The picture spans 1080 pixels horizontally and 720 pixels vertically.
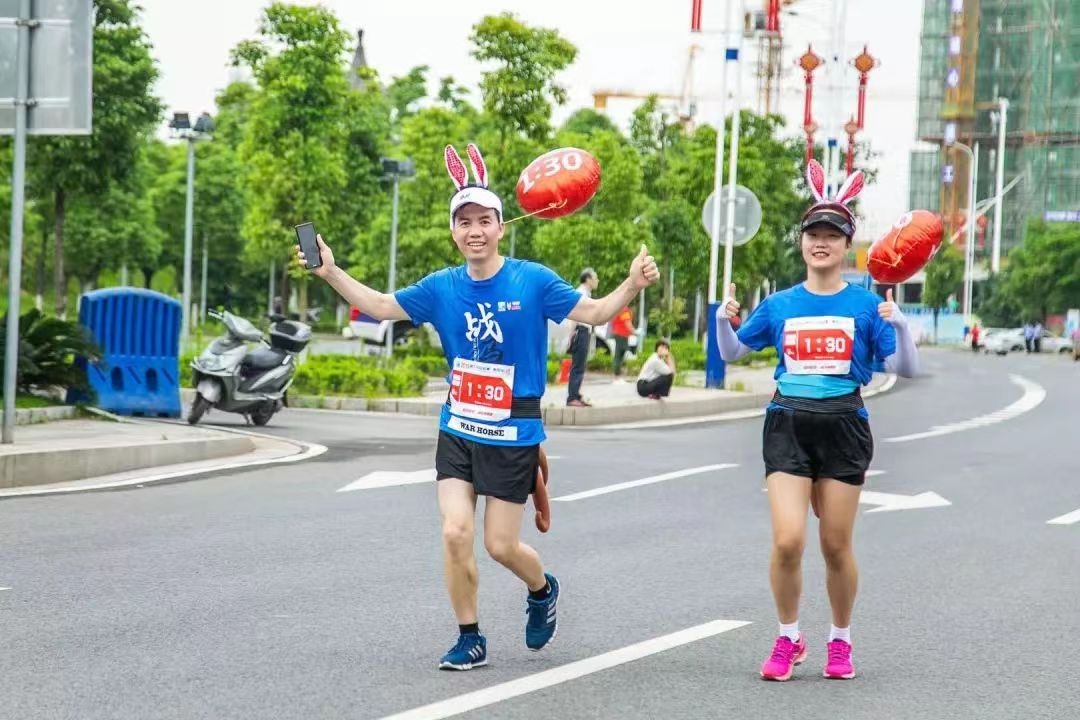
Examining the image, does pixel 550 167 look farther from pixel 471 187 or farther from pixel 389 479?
pixel 389 479

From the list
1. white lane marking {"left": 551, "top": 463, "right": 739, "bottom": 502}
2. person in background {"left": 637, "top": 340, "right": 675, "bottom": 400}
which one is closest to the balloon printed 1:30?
white lane marking {"left": 551, "top": 463, "right": 739, "bottom": 502}

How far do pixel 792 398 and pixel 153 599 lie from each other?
3.10m

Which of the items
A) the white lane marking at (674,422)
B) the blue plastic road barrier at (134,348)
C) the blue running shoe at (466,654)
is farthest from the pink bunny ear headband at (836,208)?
the white lane marking at (674,422)

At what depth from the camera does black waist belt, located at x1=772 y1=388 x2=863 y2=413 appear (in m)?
6.53

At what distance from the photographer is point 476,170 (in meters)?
6.88

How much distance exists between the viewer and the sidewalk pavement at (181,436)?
42.8 feet

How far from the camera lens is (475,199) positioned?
664cm

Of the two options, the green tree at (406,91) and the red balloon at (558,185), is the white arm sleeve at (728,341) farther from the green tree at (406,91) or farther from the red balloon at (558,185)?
the green tree at (406,91)

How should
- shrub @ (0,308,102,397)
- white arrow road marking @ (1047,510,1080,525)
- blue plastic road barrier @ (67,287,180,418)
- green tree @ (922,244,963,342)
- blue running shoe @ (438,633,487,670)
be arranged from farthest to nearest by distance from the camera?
green tree @ (922,244,963,342)
blue plastic road barrier @ (67,287,180,418)
shrub @ (0,308,102,397)
white arrow road marking @ (1047,510,1080,525)
blue running shoe @ (438,633,487,670)

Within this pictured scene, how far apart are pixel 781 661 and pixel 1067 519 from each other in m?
6.87

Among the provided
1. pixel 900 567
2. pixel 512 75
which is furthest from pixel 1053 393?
pixel 900 567

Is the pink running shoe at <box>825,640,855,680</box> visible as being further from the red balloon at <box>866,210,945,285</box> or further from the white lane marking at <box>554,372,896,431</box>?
the white lane marking at <box>554,372,896,431</box>

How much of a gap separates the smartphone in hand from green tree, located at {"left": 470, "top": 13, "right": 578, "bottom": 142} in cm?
3020

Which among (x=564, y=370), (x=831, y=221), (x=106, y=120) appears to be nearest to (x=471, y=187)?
(x=831, y=221)
